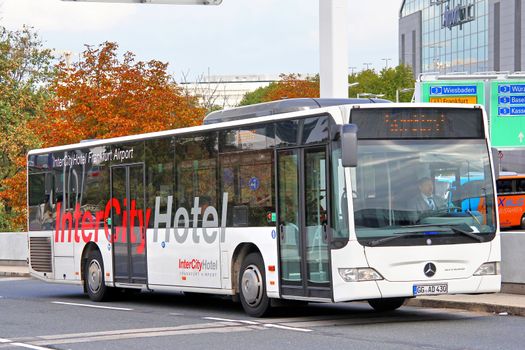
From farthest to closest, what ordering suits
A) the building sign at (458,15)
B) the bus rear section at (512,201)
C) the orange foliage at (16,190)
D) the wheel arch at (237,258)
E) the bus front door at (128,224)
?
the building sign at (458,15) → the bus rear section at (512,201) → the orange foliage at (16,190) → the bus front door at (128,224) → the wheel arch at (237,258)

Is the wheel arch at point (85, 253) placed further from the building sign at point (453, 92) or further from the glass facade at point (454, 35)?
the glass facade at point (454, 35)

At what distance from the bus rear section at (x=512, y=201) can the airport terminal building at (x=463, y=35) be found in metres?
30.0

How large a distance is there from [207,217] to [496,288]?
192 inches

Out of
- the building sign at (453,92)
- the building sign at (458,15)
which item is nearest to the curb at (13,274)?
the building sign at (453,92)

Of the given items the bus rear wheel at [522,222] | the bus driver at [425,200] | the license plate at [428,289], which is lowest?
the bus rear wheel at [522,222]

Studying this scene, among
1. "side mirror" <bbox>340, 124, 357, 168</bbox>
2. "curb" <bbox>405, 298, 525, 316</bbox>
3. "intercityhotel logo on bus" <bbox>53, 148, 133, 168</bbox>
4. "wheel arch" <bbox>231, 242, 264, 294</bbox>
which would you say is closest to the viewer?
"side mirror" <bbox>340, 124, 357, 168</bbox>

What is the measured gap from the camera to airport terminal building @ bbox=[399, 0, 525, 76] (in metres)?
84.2

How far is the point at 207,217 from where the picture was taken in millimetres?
18344

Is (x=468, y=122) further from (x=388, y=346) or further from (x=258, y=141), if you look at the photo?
(x=388, y=346)

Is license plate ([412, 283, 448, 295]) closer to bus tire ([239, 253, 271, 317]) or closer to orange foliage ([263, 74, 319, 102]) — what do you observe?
bus tire ([239, 253, 271, 317])

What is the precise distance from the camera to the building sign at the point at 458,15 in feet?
297

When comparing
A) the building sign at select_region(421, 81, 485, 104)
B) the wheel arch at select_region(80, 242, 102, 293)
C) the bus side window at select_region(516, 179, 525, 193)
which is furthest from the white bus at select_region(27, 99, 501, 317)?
the bus side window at select_region(516, 179, 525, 193)

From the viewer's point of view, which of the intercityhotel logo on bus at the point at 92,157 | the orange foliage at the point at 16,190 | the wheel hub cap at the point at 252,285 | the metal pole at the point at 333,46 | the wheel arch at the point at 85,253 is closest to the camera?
the wheel hub cap at the point at 252,285

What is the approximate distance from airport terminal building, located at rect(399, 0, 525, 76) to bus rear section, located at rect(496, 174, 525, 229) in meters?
30.0
